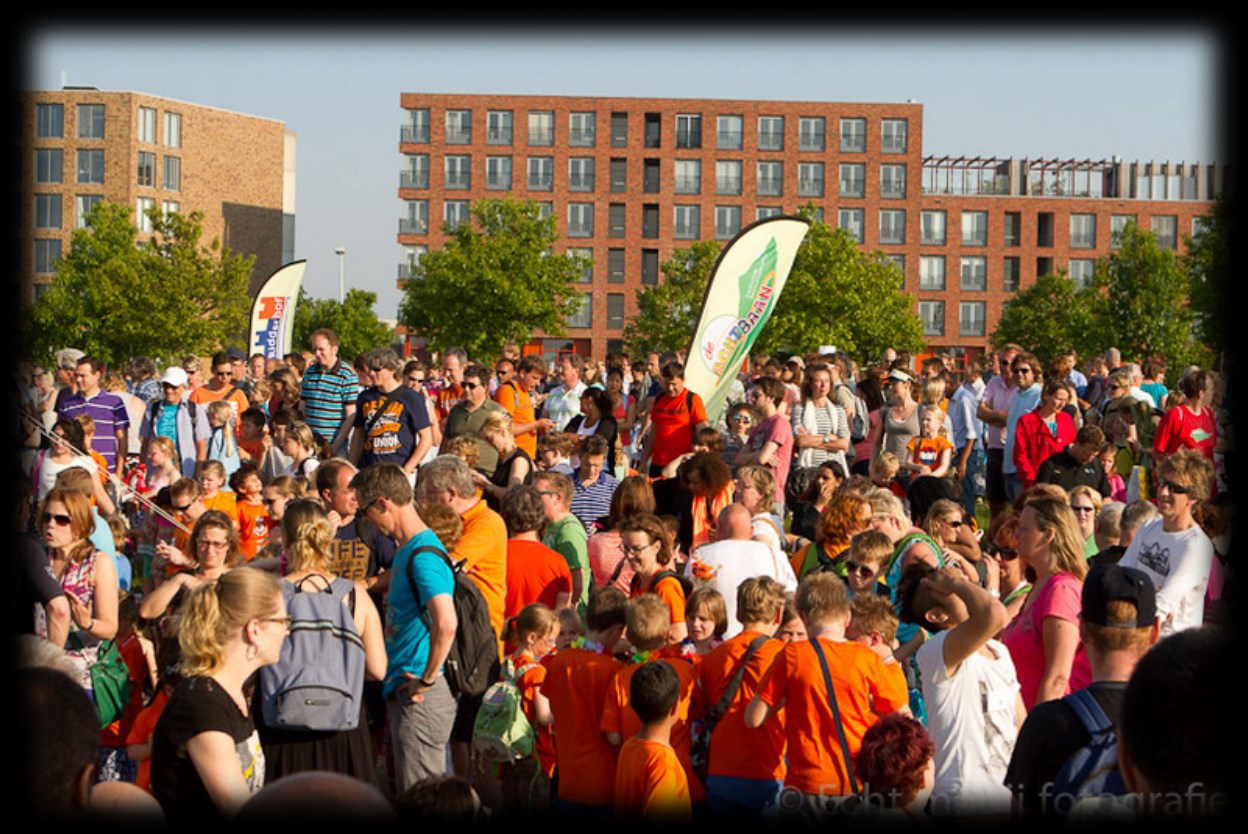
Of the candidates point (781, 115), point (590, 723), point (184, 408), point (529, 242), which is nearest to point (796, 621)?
point (590, 723)

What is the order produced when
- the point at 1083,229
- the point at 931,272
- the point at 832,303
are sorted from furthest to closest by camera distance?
1. the point at 1083,229
2. the point at 931,272
3. the point at 832,303

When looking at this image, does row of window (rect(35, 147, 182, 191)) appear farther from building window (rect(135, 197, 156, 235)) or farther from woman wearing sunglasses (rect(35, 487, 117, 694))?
woman wearing sunglasses (rect(35, 487, 117, 694))

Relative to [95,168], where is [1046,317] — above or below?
below

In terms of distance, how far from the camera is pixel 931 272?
94188 mm

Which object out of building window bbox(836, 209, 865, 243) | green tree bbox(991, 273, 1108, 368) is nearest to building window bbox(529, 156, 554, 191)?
building window bbox(836, 209, 865, 243)

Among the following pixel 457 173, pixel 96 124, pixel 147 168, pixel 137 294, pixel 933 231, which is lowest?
pixel 137 294

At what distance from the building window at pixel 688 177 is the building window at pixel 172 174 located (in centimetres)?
3146

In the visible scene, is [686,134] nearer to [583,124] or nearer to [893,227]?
[583,124]

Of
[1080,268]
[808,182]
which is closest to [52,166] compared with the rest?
[808,182]

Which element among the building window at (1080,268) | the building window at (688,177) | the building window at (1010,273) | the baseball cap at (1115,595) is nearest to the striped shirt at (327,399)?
the baseball cap at (1115,595)

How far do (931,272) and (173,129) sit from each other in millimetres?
49578

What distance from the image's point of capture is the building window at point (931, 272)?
9400 cm

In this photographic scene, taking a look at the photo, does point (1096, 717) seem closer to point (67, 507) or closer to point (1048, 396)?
point (67, 507)

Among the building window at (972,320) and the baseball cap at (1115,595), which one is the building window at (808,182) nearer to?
the building window at (972,320)
